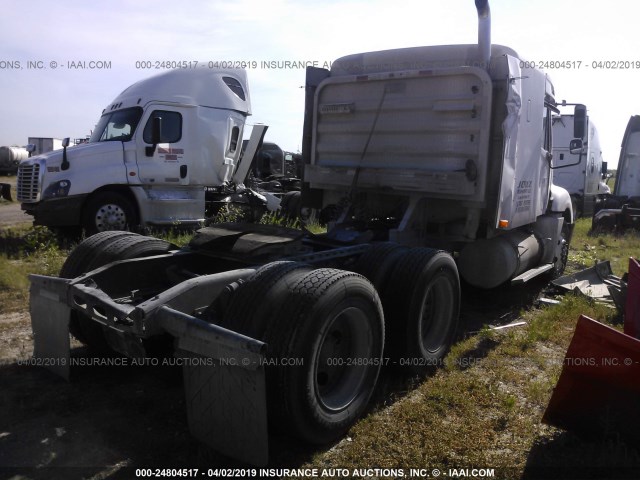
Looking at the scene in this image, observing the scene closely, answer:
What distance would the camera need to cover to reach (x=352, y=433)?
3.65 meters

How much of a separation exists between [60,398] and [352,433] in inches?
83.3

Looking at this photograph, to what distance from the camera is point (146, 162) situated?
34.3ft

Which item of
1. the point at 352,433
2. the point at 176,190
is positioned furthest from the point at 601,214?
the point at 352,433

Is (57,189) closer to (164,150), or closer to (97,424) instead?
(164,150)

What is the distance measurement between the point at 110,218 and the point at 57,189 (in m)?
1.00

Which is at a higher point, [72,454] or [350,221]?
[350,221]

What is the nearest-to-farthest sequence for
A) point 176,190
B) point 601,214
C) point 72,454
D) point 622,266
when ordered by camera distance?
point 72,454
point 622,266
point 176,190
point 601,214

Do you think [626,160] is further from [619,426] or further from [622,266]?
[619,426]

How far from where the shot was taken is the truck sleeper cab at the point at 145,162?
9953mm

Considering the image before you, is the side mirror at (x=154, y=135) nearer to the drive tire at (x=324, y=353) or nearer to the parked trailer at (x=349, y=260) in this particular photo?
the parked trailer at (x=349, y=260)

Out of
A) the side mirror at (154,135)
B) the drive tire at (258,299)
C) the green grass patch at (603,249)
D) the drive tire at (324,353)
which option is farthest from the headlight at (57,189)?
the green grass patch at (603,249)

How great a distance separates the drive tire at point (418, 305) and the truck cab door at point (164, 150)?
23.6 ft

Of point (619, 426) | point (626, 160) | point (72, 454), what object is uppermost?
point (626, 160)

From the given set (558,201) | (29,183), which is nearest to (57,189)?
(29,183)
